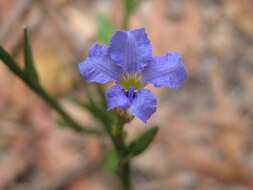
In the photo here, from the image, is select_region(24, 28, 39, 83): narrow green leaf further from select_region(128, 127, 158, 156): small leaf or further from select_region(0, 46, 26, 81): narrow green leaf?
select_region(128, 127, 158, 156): small leaf

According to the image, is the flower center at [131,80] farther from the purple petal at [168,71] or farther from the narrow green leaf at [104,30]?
the narrow green leaf at [104,30]

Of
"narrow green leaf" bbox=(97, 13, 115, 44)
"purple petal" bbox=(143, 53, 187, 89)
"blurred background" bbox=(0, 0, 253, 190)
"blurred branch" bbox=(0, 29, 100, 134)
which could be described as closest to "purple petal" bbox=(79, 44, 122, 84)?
"purple petal" bbox=(143, 53, 187, 89)

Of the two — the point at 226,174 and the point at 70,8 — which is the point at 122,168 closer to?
the point at 226,174

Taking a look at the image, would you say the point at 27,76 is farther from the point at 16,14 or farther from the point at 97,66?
the point at 16,14

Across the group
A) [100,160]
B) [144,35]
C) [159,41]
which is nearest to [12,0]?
[159,41]

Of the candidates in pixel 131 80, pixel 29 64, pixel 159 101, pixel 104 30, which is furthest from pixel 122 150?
pixel 159 101
